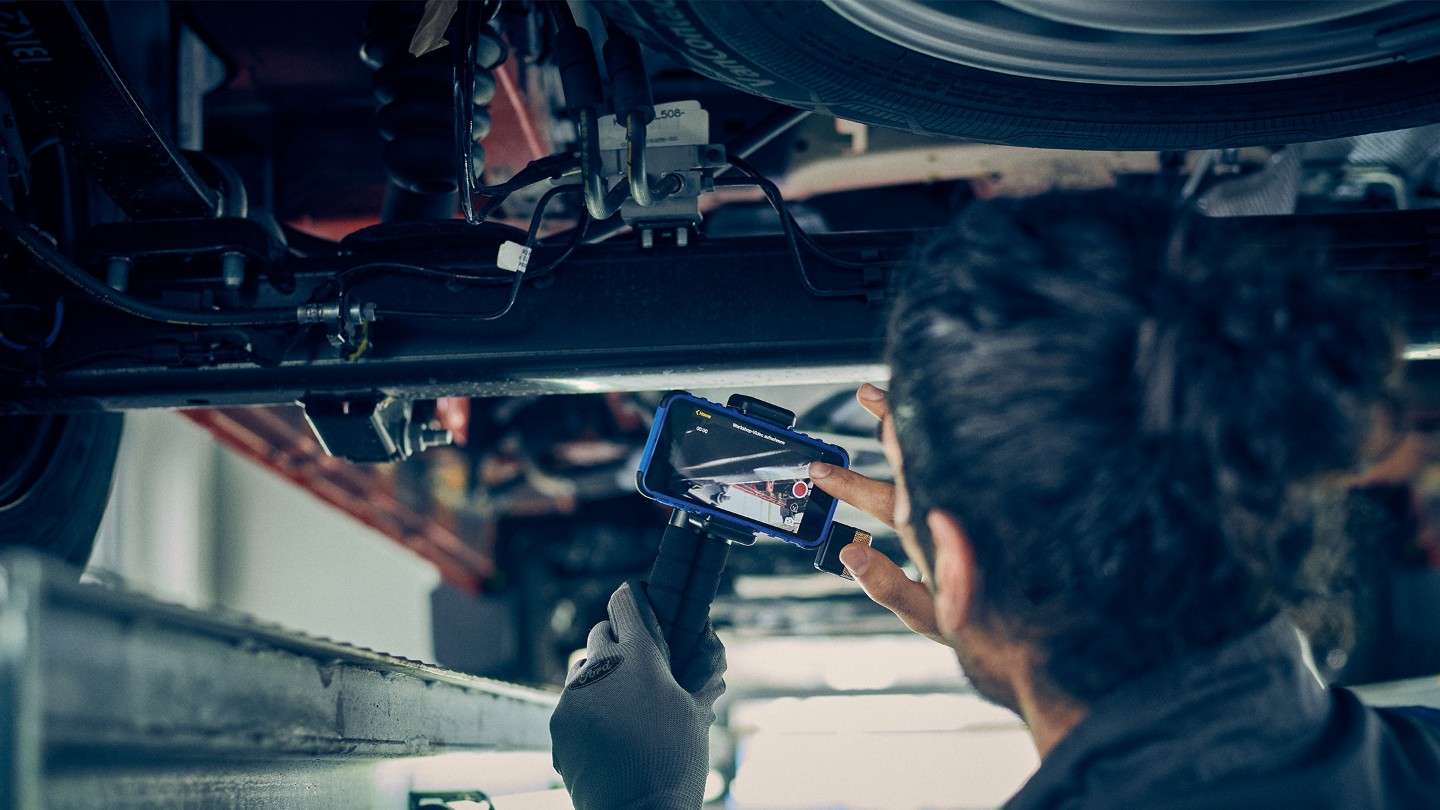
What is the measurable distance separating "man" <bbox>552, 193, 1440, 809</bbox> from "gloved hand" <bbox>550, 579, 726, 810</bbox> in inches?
14.4

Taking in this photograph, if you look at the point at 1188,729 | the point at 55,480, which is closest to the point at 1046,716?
the point at 1188,729

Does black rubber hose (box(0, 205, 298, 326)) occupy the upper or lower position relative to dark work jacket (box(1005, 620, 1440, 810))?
upper

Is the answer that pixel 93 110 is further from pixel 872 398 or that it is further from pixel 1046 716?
pixel 1046 716

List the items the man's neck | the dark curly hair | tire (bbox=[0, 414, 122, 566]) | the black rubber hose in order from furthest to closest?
tire (bbox=[0, 414, 122, 566]) → the black rubber hose → the man's neck → the dark curly hair

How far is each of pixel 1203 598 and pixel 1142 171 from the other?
1055mm

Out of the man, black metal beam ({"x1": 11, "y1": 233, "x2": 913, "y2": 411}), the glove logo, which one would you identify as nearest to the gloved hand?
the glove logo

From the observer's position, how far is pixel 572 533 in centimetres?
373

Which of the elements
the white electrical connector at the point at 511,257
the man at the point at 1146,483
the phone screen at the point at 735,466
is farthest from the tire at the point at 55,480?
the man at the point at 1146,483

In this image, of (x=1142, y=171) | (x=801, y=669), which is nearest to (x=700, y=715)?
(x=1142, y=171)

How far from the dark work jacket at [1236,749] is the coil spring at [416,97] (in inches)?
34.6

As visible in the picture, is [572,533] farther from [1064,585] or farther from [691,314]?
[1064,585]

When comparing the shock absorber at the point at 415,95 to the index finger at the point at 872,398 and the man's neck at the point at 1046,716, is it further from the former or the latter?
the man's neck at the point at 1046,716

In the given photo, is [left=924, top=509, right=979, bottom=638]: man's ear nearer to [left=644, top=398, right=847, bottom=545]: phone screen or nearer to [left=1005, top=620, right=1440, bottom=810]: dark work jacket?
[left=1005, top=620, right=1440, bottom=810]: dark work jacket

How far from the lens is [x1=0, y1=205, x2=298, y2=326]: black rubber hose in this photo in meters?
0.97
